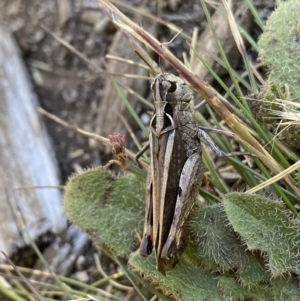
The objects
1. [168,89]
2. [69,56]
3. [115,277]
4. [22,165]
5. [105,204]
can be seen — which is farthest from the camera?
[69,56]

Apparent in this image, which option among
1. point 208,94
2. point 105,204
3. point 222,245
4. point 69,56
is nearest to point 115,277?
point 105,204

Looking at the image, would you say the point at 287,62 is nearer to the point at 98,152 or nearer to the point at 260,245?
the point at 260,245

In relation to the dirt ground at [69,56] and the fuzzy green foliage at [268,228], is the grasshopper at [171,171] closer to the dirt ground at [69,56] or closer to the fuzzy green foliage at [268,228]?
the fuzzy green foliage at [268,228]

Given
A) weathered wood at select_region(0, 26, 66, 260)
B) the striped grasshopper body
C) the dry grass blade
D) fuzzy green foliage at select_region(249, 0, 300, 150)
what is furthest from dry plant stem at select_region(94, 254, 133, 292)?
fuzzy green foliage at select_region(249, 0, 300, 150)

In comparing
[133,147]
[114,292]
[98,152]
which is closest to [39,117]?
[98,152]

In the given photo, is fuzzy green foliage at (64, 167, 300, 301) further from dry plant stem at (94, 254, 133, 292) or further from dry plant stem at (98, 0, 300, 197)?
dry plant stem at (94, 254, 133, 292)

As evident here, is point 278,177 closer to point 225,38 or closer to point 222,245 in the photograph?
point 222,245
